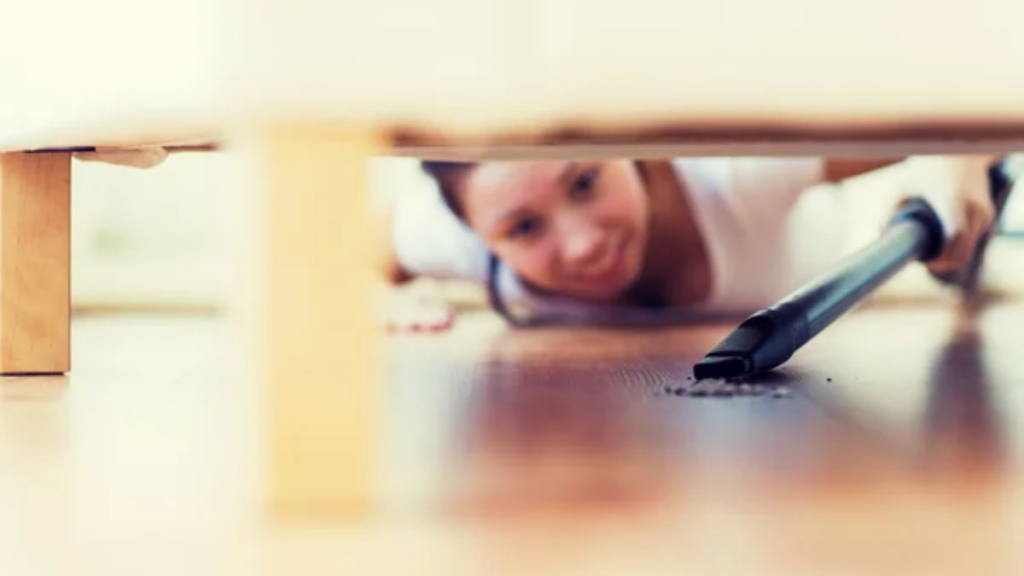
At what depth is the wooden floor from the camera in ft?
1.73

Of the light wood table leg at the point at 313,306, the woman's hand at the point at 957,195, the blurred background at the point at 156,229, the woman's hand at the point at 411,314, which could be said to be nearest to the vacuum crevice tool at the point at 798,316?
the woman's hand at the point at 957,195

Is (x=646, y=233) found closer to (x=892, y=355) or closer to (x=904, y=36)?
(x=892, y=355)

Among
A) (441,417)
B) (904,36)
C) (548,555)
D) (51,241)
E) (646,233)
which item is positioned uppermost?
(646,233)

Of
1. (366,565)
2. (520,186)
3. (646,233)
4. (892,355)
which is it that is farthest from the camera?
(646,233)

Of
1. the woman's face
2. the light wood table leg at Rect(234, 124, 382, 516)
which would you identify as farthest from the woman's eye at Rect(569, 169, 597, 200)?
the light wood table leg at Rect(234, 124, 382, 516)

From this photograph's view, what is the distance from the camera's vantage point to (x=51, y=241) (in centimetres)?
113

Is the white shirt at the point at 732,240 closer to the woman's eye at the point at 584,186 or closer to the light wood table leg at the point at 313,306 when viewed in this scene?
the woman's eye at the point at 584,186

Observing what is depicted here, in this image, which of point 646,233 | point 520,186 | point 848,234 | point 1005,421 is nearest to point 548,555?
point 1005,421

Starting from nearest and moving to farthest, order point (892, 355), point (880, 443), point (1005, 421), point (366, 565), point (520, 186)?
point (366, 565)
point (880, 443)
point (1005, 421)
point (892, 355)
point (520, 186)

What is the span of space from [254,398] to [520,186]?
1162 millimetres

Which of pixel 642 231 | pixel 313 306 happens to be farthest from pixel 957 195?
pixel 313 306

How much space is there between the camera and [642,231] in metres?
1.96

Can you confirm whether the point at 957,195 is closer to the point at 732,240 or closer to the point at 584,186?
the point at 732,240

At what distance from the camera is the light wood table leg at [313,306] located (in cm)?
55
